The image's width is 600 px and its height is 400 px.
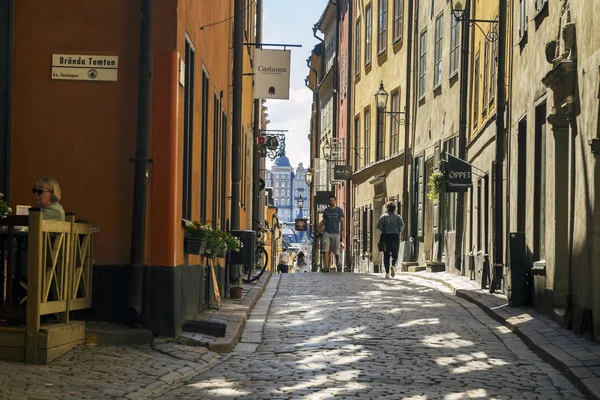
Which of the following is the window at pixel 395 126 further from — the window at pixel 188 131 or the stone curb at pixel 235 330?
the window at pixel 188 131

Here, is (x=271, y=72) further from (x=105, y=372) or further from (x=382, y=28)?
(x=105, y=372)

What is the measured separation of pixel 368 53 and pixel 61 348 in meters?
33.8

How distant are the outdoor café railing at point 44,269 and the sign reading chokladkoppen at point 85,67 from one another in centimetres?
167

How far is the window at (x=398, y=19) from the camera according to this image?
37375 mm

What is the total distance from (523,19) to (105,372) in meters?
11.3

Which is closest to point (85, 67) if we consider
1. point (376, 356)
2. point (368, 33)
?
point (376, 356)

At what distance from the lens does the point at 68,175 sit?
1166 cm

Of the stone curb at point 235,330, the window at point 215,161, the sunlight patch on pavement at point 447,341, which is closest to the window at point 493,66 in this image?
the window at point 215,161

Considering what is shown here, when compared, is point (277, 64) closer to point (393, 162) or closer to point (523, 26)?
point (523, 26)

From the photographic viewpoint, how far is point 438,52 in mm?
31594

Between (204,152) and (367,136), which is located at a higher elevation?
(367,136)

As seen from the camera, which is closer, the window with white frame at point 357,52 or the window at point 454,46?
the window at point 454,46

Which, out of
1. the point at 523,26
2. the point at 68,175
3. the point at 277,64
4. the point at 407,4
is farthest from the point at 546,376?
the point at 407,4

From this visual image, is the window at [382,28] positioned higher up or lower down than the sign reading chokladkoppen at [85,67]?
higher up
